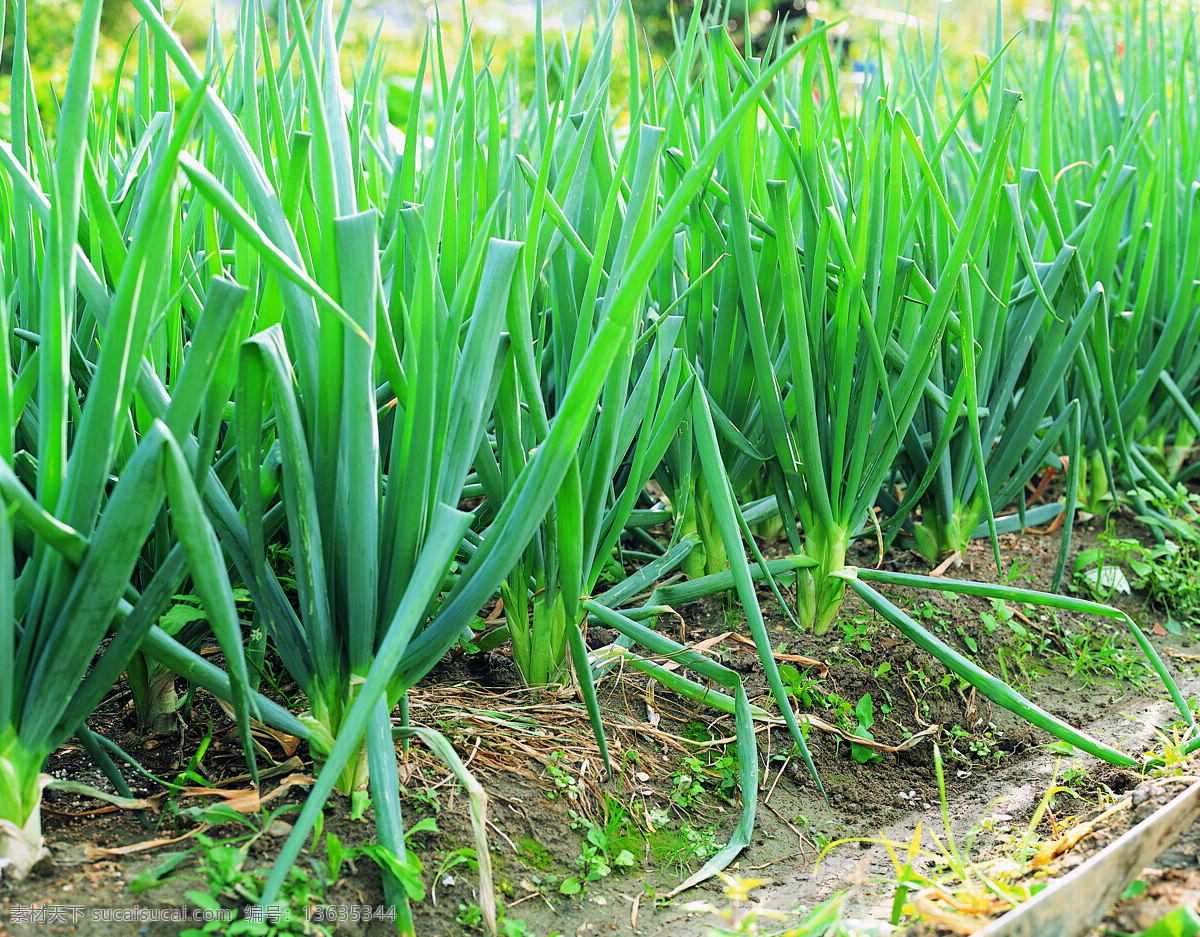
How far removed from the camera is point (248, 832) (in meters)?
0.85

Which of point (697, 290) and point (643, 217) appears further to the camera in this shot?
point (697, 290)

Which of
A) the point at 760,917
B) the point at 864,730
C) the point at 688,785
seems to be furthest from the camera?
the point at 864,730

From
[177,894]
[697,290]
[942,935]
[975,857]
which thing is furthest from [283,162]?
[975,857]

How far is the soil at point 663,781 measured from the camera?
84 centimetres

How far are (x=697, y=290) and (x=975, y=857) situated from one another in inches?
30.4

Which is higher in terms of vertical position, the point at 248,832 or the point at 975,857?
the point at 248,832

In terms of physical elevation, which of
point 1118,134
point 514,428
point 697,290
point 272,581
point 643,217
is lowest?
point 272,581

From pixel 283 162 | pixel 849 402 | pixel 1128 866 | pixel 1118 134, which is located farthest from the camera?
pixel 1118 134

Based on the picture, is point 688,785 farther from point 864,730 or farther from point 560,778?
point 864,730

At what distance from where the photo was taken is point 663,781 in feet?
3.69

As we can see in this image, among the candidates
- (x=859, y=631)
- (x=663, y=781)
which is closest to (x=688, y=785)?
(x=663, y=781)

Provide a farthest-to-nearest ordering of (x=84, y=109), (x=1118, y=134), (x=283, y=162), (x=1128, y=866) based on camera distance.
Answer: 1. (x=1118, y=134)
2. (x=283, y=162)
3. (x=1128, y=866)
4. (x=84, y=109)

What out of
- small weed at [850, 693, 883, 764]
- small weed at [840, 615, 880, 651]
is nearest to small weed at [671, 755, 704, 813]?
small weed at [850, 693, 883, 764]

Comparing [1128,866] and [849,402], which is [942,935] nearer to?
[1128,866]
